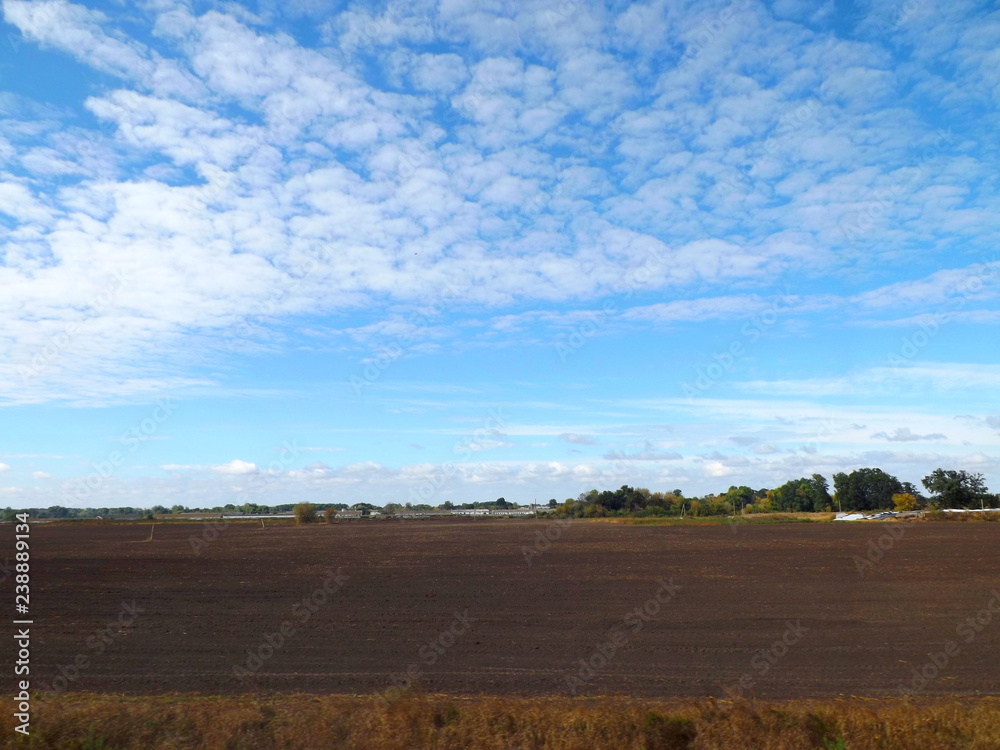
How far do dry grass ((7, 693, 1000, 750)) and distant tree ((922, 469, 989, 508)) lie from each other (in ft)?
338

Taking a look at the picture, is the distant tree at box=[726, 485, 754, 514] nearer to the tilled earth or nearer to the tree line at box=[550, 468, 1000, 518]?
the tree line at box=[550, 468, 1000, 518]

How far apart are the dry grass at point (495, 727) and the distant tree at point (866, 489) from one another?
123631mm

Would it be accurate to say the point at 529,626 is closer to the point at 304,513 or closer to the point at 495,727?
the point at 495,727

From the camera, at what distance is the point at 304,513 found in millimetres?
107188

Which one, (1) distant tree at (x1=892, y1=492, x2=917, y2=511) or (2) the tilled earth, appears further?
(1) distant tree at (x1=892, y1=492, x2=917, y2=511)

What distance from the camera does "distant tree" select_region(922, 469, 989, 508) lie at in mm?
90375

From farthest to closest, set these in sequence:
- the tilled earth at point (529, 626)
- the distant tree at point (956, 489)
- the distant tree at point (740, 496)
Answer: the distant tree at point (740, 496) < the distant tree at point (956, 489) < the tilled earth at point (529, 626)

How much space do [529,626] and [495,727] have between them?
10.1 m

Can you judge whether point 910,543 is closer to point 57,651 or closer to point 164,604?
point 164,604

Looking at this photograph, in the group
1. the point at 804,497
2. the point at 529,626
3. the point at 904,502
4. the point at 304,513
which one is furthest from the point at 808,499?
the point at 529,626

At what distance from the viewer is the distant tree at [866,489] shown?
114188 millimetres

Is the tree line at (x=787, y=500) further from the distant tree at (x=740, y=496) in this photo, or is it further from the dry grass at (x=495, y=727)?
the dry grass at (x=495, y=727)

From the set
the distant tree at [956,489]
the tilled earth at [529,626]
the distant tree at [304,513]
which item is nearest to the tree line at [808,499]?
the distant tree at [956,489]

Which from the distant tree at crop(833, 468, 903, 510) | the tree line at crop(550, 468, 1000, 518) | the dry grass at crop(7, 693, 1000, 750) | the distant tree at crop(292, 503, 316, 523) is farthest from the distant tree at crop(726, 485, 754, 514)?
the dry grass at crop(7, 693, 1000, 750)
